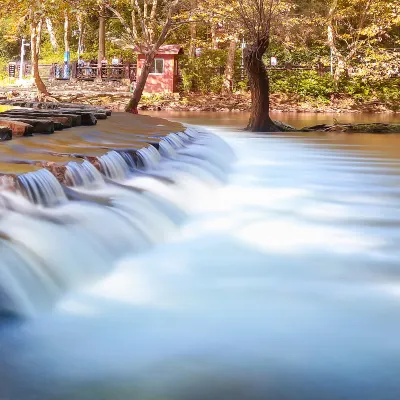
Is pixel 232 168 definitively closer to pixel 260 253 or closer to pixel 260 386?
pixel 260 253

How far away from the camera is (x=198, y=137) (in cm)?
1235

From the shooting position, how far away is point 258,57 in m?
15.0

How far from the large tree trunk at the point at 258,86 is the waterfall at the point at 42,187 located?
985 centimetres

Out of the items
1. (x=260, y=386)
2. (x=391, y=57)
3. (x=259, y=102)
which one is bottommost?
(x=260, y=386)

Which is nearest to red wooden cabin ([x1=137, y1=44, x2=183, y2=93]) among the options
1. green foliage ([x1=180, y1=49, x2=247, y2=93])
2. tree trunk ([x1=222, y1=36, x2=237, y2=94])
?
green foliage ([x1=180, y1=49, x2=247, y2=93])

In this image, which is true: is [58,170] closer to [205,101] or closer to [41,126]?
[41,126]

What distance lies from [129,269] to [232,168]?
5.69 metres

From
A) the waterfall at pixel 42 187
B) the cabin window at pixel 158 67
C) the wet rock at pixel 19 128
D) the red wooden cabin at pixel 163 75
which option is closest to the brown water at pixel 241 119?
the red wooden cabin at pixel 163 75

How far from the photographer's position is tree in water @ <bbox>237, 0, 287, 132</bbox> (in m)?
14.4

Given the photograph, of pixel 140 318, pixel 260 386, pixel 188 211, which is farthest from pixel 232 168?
pixel 260 386

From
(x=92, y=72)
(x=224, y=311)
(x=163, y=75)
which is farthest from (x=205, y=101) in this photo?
(x=224, y=311)

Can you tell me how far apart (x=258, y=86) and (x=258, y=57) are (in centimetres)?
69

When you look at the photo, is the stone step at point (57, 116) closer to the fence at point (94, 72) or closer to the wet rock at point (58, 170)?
the wet rock at point (58, 170)

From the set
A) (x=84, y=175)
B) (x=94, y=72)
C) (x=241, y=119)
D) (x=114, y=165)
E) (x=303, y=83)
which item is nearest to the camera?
(x=84, y=175)
